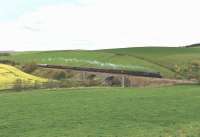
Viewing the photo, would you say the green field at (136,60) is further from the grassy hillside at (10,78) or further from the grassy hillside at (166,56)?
the grassy hillside at (10,78)

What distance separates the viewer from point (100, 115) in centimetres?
2433

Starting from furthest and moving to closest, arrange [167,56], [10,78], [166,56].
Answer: [166,56], [167,56], [10,78]

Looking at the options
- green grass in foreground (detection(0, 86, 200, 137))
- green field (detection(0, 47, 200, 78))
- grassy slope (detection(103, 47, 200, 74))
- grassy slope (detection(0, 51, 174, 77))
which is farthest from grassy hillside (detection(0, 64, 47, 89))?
grassy slope (detection(103, 47, 200, 74))

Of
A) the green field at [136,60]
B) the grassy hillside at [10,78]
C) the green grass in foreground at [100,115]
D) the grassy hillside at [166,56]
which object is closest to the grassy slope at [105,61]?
the green field at [136,60]

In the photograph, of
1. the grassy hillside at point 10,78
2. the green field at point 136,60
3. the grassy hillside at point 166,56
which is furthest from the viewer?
the grassy hillside at point 166,56

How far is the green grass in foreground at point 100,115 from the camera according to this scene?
2030 cm

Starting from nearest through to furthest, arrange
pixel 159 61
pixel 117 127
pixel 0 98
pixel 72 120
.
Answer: pixel 117 127 < pixel 72 120 < pixel 0 98 < pixel 159 61

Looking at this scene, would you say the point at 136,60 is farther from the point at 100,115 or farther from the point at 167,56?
the point at 100,115

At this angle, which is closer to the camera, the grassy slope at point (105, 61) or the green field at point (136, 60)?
the grassy slope at point (105, 61)

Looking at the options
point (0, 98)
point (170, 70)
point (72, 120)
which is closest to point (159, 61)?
point (170, 70)

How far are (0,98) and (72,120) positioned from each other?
10696mm

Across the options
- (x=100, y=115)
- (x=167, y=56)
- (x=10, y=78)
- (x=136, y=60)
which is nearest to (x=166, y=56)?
(x=167, y=56)

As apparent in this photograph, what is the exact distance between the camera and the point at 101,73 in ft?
179

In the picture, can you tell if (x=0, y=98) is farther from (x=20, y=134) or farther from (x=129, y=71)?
(x=129, y=71)
